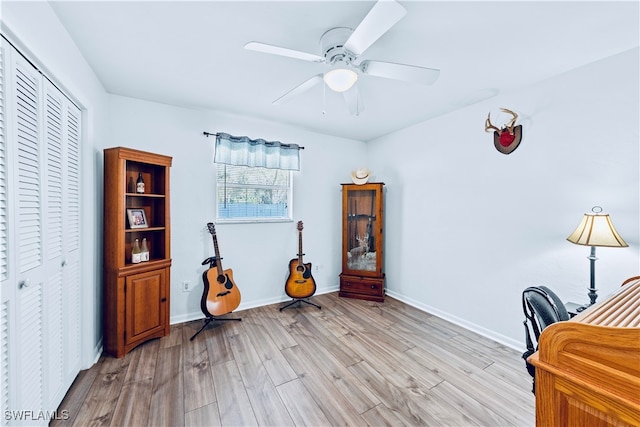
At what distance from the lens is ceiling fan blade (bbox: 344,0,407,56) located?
112cm

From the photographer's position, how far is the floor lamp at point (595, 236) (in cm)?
172

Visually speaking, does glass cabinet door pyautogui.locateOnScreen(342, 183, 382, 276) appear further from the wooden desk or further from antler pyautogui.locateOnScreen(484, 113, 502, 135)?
the wooden desk

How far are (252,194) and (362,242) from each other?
1680mm

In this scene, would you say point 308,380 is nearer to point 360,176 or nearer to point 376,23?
point 376,23

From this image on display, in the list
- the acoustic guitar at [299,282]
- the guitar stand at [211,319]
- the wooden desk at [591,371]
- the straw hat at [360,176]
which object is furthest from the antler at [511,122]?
the guitar stand at [211,319]

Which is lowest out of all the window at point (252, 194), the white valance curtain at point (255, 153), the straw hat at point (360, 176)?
the window at point (252, 194)

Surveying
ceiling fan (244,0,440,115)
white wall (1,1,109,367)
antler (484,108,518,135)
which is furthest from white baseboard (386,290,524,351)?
white wall (1,1,109,367)

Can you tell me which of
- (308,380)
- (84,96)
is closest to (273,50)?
(84,96)

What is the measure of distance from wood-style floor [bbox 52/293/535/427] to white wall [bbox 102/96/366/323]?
606 millimetres

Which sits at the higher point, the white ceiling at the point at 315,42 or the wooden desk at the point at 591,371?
the white ceiling at the point at 315,42

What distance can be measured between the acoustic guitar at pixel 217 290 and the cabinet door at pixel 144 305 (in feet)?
1.22

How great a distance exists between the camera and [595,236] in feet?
5.80

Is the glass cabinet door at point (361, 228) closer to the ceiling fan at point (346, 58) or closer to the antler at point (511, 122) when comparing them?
the antler at point (511, 122)

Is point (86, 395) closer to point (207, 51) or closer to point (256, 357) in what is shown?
point (256, 357)
